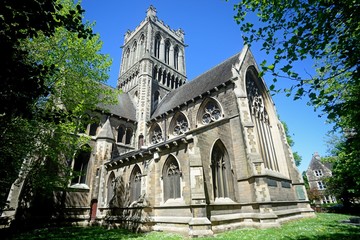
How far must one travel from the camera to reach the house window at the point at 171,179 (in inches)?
535

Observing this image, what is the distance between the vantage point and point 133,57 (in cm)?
3644

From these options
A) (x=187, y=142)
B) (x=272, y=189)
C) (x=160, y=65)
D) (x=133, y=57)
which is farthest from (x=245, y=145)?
(x=133, y=57)

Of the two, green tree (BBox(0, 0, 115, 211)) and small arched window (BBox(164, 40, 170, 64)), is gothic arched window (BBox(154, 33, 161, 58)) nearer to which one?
small arched window (BBox(164, 40, 170, 64))

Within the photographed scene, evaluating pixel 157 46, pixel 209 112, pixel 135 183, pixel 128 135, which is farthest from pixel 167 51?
pixel 135 183

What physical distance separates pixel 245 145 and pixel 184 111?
26.0 ft

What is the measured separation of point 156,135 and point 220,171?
1140cm

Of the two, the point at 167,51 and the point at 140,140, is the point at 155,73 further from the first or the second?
the point at 140,140

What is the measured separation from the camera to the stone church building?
12.8 metres

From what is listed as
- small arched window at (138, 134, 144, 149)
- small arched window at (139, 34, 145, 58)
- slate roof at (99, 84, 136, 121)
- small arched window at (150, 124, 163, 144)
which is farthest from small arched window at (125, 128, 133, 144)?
small arched window at (139, 34, 145, 58)

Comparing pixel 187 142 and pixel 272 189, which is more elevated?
pixel 187 142

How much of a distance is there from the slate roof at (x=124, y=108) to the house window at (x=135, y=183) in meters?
9.85

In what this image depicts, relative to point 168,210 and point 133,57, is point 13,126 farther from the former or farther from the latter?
point 133,57

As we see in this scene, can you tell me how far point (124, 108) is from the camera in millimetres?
27172

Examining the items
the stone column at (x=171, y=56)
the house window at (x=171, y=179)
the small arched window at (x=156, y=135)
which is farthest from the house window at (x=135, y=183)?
the stone column at (x=171, y=56)
